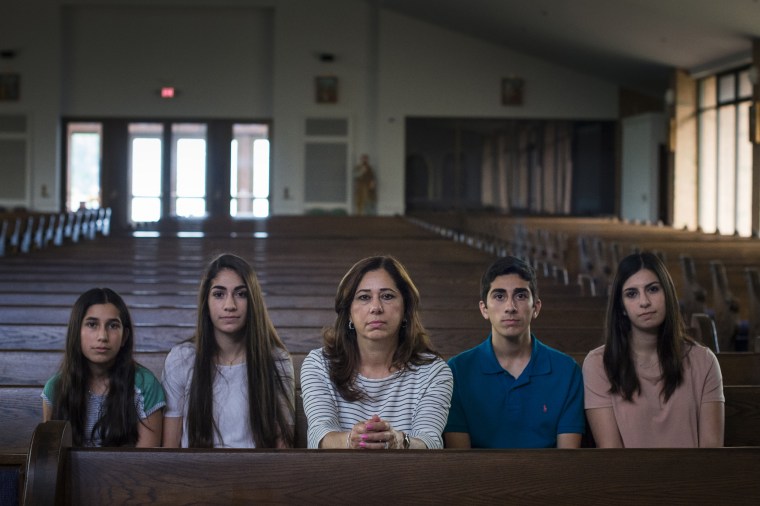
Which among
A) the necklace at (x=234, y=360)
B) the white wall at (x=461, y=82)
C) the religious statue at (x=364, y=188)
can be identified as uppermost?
the white wall at (x=461, y=82)

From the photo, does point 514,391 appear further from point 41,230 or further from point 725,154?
point 725,154

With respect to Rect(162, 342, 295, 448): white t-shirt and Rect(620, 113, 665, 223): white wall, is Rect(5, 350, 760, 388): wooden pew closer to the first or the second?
Rect(162, 342, 295, 448): white t-shirt

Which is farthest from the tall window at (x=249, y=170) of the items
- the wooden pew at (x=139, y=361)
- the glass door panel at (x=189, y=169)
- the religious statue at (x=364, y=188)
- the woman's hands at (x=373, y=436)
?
the woman's hands at (x=373, y=436)

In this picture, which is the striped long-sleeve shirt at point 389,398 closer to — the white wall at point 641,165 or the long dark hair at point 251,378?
the long dark hair at point 251,378

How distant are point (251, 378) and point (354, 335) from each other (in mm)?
305

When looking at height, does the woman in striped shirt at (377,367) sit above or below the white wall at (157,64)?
below

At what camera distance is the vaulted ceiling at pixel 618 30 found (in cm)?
1218

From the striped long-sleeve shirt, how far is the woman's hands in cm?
23

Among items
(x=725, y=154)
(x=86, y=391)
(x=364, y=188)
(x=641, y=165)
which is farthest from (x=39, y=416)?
(x=364, y=188)

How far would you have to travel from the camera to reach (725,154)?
14469 millimetres

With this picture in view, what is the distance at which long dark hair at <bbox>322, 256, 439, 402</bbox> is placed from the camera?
2387 mm

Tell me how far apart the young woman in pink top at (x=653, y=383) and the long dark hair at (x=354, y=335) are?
43cm

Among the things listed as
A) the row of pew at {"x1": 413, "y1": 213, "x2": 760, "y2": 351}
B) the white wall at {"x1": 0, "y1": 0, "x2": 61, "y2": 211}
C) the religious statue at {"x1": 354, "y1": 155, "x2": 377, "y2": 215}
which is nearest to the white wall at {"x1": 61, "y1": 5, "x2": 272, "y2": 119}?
the white wall at {"x1": 0, "y1": 0, "x2": 61, "y2": 211}

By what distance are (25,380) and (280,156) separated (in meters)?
15.4
